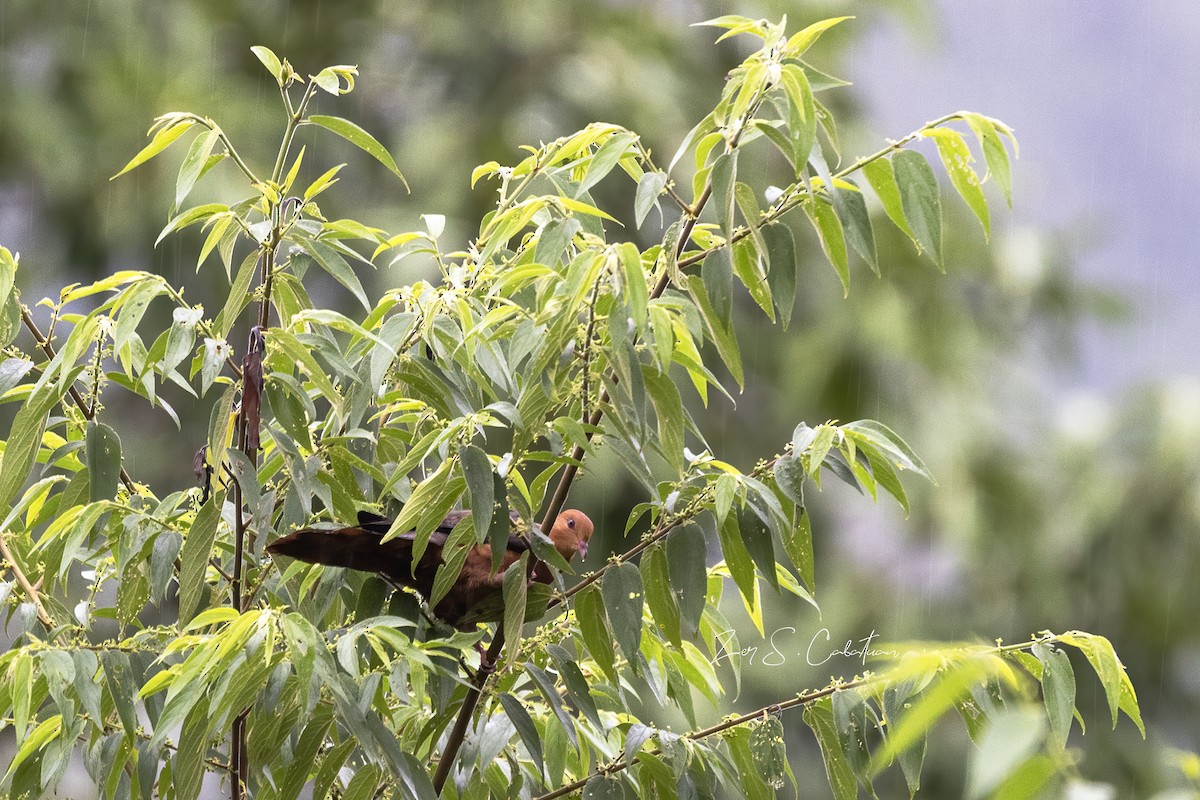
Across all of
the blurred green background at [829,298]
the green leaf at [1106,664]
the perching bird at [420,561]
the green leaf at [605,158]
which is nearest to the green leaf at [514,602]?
the perching bird at [420,561]

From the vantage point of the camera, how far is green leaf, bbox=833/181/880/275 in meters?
0.69

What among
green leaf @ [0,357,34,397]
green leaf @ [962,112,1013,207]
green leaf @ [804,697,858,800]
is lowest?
green leaf @ [804,697,858,800]

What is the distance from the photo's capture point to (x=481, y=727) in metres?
0.83

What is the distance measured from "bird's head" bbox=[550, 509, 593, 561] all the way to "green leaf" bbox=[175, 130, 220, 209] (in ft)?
1.10

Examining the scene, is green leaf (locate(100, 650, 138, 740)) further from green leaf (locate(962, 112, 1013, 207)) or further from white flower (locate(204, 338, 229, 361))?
green leaf (locate(962, 112, 1013, 207))

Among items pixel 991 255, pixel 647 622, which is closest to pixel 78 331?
pixel 647 622

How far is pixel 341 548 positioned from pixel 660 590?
0.19m

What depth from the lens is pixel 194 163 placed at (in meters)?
0.77

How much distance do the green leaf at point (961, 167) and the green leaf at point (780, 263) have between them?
94 millimetres

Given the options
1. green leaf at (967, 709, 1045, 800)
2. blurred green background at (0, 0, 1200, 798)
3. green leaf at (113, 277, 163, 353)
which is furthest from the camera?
blurred green background at (0, 0, 1200, 798)

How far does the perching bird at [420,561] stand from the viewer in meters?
0.74

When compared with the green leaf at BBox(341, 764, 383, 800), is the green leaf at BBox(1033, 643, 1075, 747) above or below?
above

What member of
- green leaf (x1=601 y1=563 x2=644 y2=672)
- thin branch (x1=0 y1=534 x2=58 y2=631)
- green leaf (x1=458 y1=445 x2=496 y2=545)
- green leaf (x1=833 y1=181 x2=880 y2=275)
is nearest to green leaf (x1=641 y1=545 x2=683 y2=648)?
green leaf (x1=601 y1=563 x2=644 y2=672)

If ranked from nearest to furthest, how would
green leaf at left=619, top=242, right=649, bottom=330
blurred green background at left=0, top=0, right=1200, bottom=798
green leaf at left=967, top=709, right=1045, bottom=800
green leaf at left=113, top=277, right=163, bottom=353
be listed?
green leaf at left=967, top=709, right=1045, bottom=800, green leaf at left=619, top=242, right=649, bottom=330, green leaf at left=113, top=277, right=163, bottom=353, blurred green background at left=0, top=0, right=1200, bottom=798
